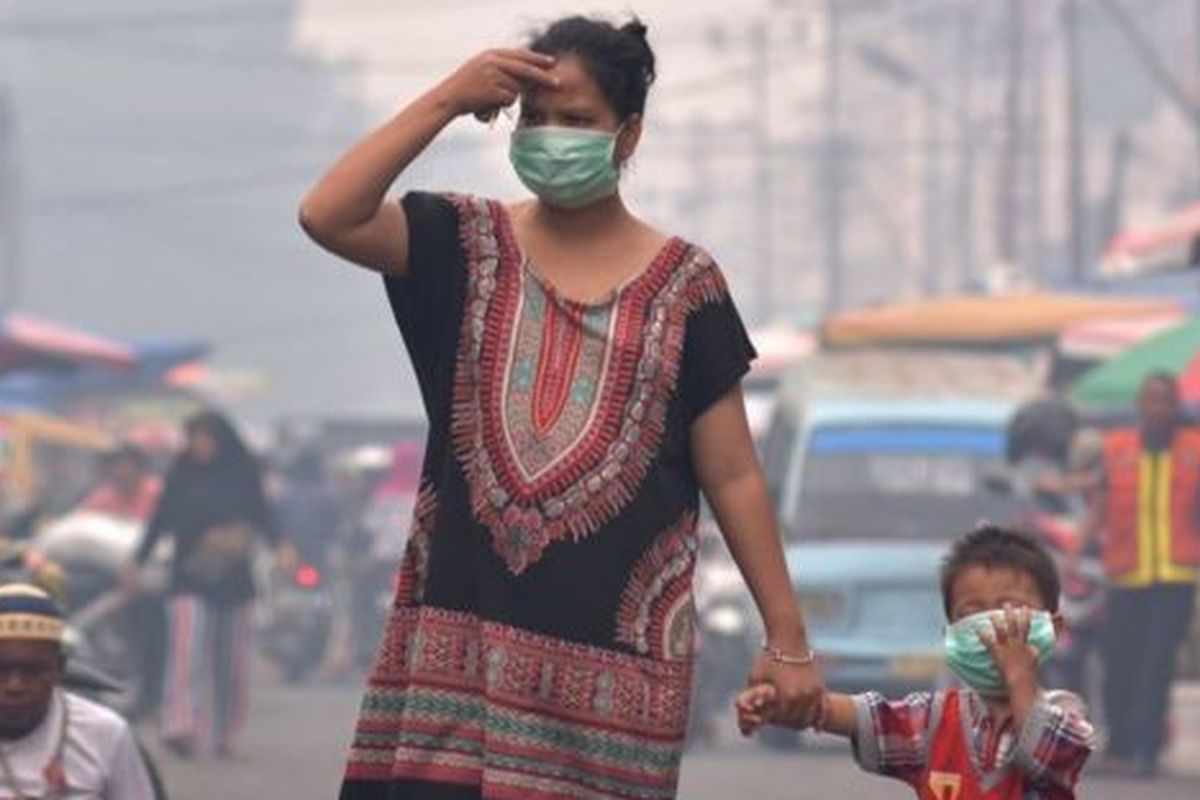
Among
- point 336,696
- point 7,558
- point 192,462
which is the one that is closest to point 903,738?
point 7,558

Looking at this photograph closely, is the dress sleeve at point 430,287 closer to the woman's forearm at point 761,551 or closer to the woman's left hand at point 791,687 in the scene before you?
the woman's forearm at point 761,551

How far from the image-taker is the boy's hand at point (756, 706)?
663 centimetres

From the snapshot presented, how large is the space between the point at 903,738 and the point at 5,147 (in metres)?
57.8

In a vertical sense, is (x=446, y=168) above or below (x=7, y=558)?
above

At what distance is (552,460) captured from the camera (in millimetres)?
6652

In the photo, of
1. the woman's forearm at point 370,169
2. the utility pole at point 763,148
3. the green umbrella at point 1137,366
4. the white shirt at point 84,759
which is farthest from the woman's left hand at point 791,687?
the utility pole at point 763,148

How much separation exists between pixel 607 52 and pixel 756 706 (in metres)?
0.99

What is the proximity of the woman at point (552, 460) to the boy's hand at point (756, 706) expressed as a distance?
0.12 feet

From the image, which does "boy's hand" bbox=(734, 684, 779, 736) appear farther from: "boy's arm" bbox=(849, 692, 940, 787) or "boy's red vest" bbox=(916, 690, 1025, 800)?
"boy's red vest" bbox=(916, 690, 1025, 800)

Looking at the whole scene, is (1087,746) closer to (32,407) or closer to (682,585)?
(682,585)

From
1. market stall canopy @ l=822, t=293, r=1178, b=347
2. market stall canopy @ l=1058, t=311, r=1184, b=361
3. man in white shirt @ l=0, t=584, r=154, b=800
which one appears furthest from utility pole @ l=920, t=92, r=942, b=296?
man in white shirt @ l=0, t=584, r=154, b=800

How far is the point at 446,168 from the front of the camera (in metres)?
179

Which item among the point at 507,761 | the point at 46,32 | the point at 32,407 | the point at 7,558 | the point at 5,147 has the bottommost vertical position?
the point at 507,761

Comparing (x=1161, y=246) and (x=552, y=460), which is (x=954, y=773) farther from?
(x=1161, y=246)
